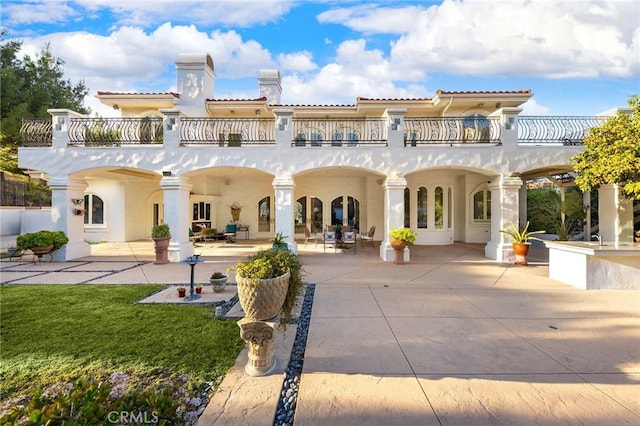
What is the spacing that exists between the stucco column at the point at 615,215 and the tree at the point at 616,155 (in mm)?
1858

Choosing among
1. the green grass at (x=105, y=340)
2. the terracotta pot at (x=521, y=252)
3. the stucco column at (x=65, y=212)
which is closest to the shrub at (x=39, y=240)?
the stucco column at (x=65, y=212)

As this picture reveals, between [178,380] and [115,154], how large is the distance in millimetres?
10746

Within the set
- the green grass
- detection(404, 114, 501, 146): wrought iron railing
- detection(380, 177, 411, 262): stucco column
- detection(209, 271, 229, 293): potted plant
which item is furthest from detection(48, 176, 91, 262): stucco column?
detection(404, 114, 501, 146): wrought iron railing

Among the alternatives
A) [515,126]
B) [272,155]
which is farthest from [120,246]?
[515,126]

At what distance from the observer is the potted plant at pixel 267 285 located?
3365 mm

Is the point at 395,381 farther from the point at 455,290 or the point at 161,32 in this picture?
the point at 161,32

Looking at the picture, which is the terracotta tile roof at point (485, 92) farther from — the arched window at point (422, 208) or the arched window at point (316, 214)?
the arched window at point (316, 214)

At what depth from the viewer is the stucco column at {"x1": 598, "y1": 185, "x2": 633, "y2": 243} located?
33.9 ft

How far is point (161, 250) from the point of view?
420 inches

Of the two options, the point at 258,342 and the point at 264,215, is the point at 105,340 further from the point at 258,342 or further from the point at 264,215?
the point at 264,215

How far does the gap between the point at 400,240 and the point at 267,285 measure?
767 centimetres

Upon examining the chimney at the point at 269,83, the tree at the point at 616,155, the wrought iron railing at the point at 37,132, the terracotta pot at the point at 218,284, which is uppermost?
the chimney at the point at 269,83

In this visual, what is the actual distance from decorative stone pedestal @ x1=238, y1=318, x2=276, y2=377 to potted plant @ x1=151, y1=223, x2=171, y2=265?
859 centimetres

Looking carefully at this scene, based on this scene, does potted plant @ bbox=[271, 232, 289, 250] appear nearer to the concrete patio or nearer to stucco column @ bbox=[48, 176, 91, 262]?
the concrete patio
